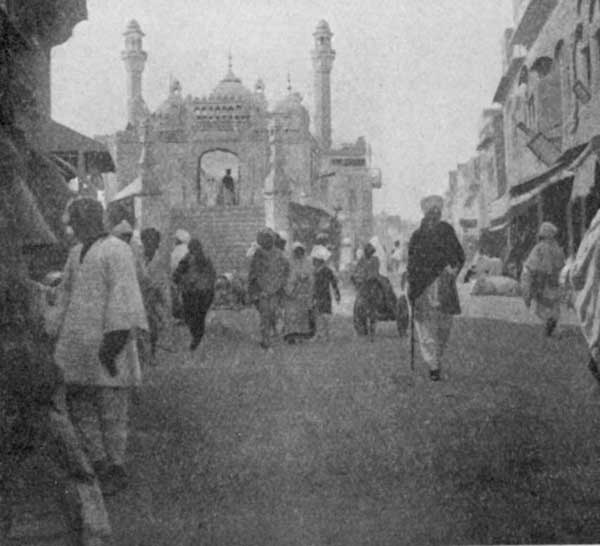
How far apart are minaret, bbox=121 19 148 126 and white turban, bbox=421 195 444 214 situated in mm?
1539

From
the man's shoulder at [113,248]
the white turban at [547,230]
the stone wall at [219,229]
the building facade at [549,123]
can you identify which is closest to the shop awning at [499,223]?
the building facade at [549,123]

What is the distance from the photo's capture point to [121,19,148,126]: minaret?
14.9 feet

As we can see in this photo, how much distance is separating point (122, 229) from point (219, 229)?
1.82 feet

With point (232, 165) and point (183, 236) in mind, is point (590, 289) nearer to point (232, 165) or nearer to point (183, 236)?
point (183, 236)

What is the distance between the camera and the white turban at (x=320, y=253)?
27.8ft

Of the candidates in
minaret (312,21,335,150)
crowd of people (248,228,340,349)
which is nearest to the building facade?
minaret (312,21,335,150)

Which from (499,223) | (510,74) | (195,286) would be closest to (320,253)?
(499,223)

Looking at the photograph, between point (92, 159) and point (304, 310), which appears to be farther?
point (304, 310)

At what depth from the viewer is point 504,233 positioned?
7008 millimetres

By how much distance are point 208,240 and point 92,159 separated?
83 centimetres

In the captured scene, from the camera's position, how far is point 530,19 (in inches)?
232

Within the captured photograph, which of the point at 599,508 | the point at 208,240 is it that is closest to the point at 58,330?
the point at 208,240

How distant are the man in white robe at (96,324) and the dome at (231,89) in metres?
1.28

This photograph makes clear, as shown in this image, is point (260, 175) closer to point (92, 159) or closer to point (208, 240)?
point (208, 240)
